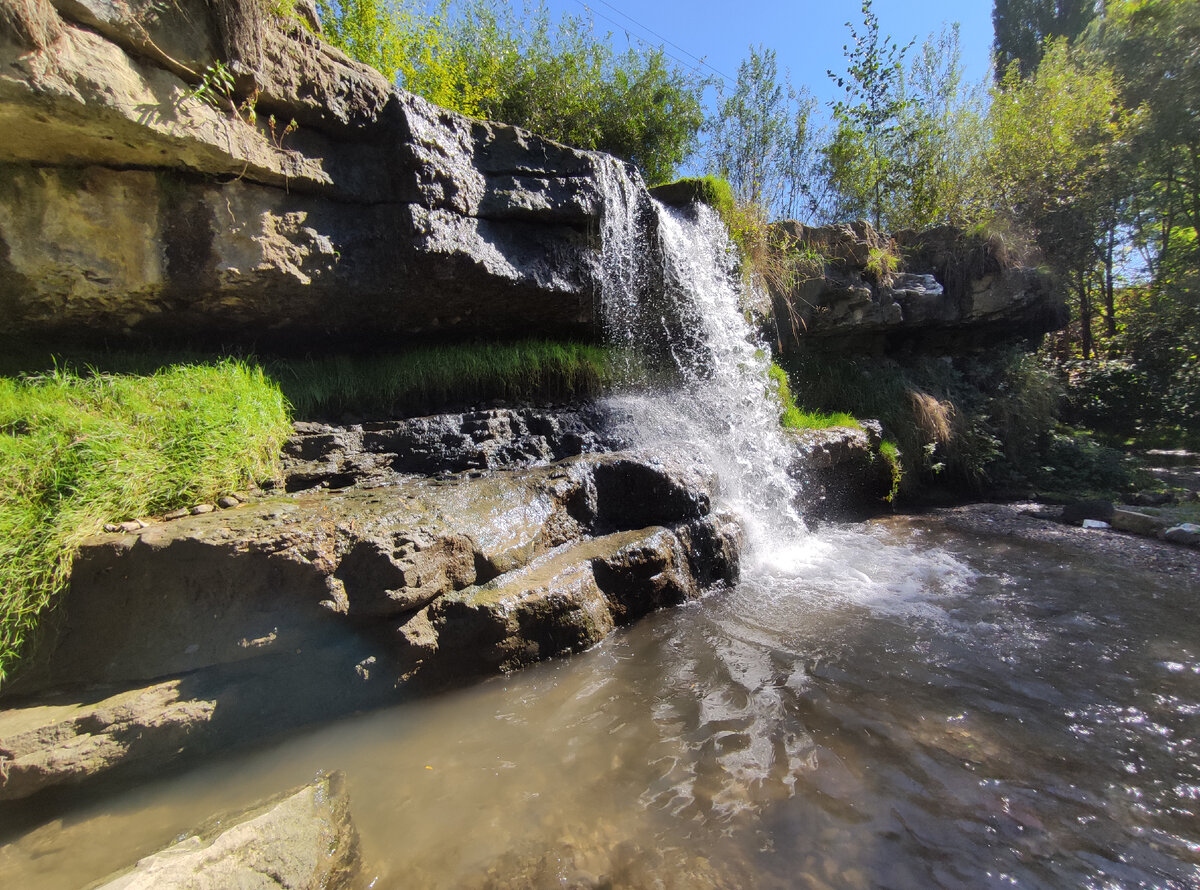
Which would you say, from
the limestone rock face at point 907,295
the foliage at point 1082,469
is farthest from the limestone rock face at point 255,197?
the foliage at point 1082,469

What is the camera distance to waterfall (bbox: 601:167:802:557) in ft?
16.9

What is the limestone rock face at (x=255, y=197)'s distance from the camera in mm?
3191

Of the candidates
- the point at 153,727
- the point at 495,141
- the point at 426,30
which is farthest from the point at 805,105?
the point at 153,727

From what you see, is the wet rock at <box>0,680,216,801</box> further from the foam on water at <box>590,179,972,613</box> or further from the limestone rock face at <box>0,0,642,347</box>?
the foam on water at <box>590,179,972,613</box>

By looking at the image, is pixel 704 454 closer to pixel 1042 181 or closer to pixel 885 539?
pixel 885 539

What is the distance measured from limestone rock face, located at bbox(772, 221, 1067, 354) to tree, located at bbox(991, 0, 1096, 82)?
11.4m

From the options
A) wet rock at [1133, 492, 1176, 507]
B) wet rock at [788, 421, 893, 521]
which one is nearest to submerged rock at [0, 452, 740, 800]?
wet rock at [788, 421, 893, 521]

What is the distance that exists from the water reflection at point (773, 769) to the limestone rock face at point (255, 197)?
3.33 meters

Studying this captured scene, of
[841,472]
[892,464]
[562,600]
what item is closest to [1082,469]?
[892,464]

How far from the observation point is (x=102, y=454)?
2684mm

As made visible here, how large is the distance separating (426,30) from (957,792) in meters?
9.41

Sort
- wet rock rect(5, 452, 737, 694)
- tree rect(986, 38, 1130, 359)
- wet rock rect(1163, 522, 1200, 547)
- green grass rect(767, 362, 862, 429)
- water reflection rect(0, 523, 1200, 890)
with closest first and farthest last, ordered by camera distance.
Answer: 1. water reflection rect(0, 523, 1200, 890)
2. wet rock rect(5, 452, 737, 694)
3. wet rock rect(1163, 522, 1200, 547)
4. green grass rect(767, 362, 862, 429)
5. tree rect(986, 38, 1130, 359)

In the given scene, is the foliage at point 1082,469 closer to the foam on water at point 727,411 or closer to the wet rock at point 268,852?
the foam on water at point 727,411

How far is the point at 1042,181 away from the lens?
9766mm
